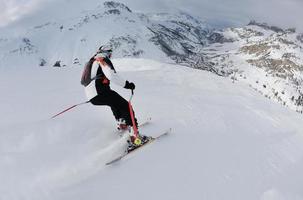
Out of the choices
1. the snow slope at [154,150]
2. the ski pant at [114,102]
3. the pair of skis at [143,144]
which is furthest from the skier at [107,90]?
the snow slope at [154,150]

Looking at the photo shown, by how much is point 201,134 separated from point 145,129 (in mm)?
1876

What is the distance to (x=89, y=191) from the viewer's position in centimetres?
816

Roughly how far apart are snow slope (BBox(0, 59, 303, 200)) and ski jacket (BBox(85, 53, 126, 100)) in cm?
124

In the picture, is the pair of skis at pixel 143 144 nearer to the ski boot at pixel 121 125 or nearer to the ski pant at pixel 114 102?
the ski pant at pixel 114 102

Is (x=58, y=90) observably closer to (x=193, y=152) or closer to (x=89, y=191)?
(x=193, y=152)

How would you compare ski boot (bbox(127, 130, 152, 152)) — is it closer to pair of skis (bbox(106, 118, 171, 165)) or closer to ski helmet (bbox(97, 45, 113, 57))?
pair of skis (bbox(106, 118, 171, 165))

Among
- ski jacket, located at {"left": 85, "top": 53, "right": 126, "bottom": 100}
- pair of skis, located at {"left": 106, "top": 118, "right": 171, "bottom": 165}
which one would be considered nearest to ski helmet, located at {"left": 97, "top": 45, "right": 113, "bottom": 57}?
ski jacket, located at {"left": 85, "top": 53, "right": 126, "bottom": 100}

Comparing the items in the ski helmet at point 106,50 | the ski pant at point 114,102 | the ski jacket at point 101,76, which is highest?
the ski helmet at point 106,50

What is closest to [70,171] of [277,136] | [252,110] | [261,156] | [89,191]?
[89,191]

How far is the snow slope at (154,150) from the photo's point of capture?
336 inches

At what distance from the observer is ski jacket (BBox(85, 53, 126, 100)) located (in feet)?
35.2

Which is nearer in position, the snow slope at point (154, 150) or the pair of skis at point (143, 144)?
the snow slope at point (154, 150)

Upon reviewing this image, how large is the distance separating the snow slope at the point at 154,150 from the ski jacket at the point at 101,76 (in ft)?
4.07

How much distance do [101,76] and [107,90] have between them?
1.56 ft
